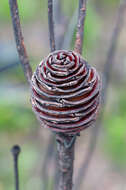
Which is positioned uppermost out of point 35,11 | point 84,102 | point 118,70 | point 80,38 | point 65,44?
point 35,11

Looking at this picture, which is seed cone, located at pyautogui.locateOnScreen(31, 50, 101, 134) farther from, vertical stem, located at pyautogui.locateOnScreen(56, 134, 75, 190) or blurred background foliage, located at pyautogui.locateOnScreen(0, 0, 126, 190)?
blurred background foliage, located at pyautogui.locateOnScreen(0, 0, 126, 190)

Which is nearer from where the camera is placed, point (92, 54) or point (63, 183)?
point (63, 183)

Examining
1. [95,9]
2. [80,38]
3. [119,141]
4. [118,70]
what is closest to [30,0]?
[95,9]

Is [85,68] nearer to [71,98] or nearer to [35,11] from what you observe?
[71,98]

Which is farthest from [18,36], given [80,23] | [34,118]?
[34,118]

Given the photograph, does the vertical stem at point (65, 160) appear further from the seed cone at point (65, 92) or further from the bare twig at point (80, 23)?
the bare twig at point (80, 23)

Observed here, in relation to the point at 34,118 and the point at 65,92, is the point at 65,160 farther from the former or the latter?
the point at 34,118

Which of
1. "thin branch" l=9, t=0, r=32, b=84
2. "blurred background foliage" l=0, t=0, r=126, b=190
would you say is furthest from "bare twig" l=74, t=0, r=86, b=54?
"blurred background foliage" l=0, t=0, r=126, b=190
